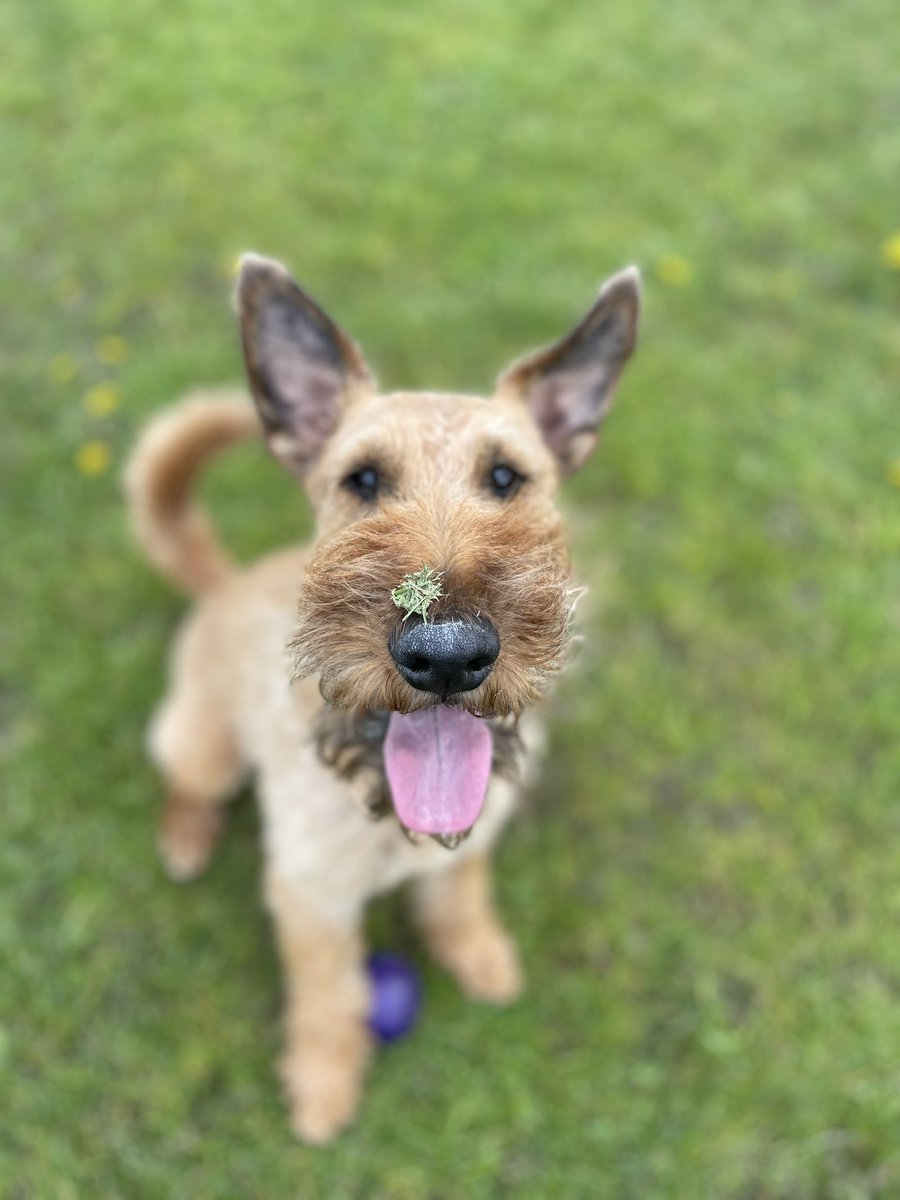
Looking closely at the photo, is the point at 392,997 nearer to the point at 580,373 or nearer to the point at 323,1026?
the point at 323,1026

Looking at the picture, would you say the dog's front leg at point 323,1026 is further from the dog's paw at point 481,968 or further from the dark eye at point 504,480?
the dark eye at point 504,480

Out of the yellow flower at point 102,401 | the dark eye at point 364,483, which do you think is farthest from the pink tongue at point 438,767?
the yellow flower at point 102,401

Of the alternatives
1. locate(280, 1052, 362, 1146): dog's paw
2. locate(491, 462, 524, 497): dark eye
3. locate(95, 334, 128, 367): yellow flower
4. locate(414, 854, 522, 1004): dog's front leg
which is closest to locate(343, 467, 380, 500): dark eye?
locate(491, 462, 524, 497): dark eye

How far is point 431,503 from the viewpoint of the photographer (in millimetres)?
2271

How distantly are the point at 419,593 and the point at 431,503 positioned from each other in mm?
469

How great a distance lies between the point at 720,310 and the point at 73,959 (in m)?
5.64

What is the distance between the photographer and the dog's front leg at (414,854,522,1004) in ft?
12.2

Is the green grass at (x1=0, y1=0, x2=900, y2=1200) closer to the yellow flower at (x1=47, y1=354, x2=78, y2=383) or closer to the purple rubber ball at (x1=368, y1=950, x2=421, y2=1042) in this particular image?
the yellow flower at (x1=47, y1=354, x2=78, y2=383)

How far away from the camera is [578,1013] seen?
3738 mm

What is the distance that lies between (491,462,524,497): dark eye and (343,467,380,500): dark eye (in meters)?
0.38

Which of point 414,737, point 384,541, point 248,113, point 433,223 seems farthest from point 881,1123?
point 248,113

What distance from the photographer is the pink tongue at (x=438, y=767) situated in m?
2.33

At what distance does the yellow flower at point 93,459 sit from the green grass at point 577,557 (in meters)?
0.07

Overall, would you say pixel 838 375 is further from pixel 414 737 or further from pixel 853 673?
pixel 414 737
